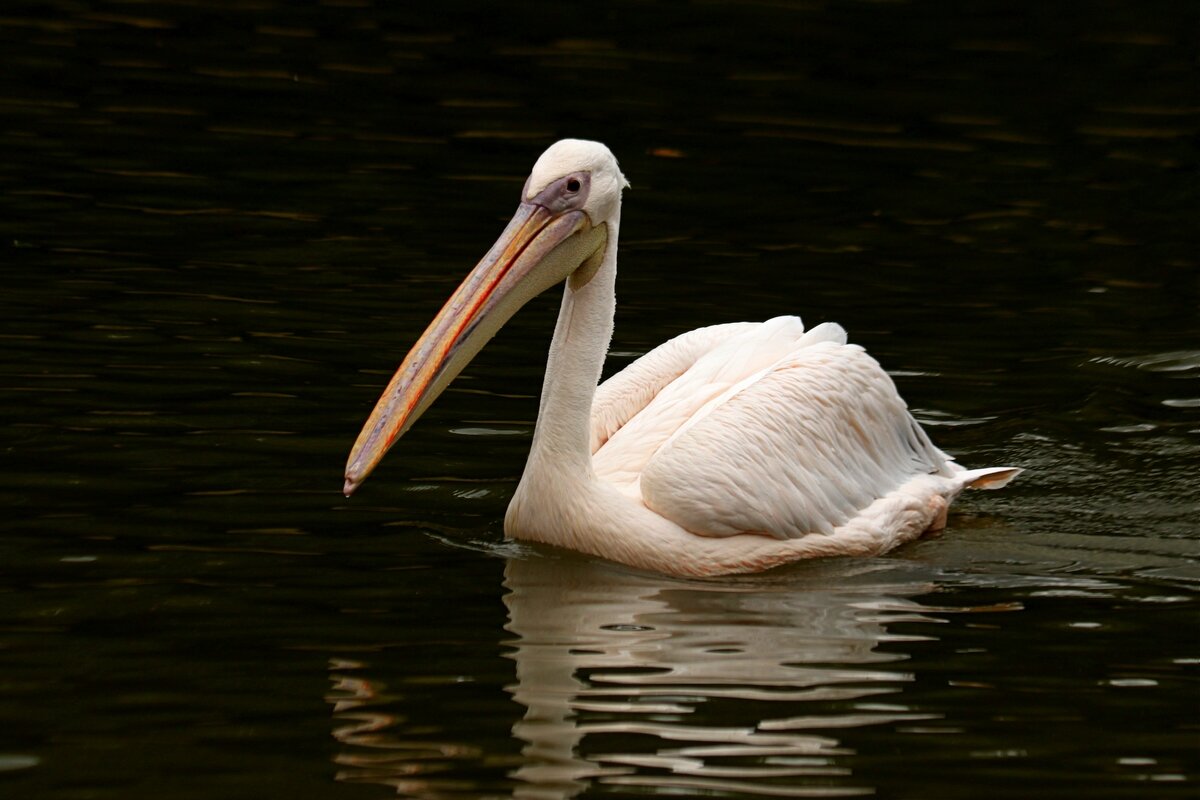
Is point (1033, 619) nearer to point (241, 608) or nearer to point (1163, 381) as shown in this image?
point (241, 608)

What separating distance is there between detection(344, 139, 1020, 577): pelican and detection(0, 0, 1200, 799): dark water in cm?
16

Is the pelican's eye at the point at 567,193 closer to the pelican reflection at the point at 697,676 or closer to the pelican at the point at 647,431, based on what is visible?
the pelican at the point at 647,431

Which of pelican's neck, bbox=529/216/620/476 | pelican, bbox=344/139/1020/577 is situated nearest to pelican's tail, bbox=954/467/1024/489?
pelican, bbox=344/139/1020/577

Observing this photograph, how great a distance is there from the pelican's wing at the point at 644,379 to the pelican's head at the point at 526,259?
30.9 inches

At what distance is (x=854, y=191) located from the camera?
438 inches

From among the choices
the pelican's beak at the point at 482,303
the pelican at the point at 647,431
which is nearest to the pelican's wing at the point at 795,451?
the pelican at the point at 647,431

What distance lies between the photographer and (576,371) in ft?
20.3

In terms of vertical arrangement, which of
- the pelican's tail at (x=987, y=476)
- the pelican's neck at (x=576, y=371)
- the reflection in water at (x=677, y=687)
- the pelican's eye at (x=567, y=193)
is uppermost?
the pelican's eye at (x=567, y=193)

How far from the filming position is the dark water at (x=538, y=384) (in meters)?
4.67

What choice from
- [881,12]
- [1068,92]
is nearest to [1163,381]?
[1068,92]

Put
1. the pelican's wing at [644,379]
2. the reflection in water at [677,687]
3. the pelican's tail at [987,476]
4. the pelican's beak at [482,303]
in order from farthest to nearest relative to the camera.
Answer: the pelican's tail at [987,476]
the pelican's wing at [644,379]
the pelican's beak at [482,303]
the reflection in water at [677,687]

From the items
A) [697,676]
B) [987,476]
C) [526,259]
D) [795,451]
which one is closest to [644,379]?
[795,451]

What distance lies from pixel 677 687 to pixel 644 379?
2.13 m

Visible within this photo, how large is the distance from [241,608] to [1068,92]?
908cm
